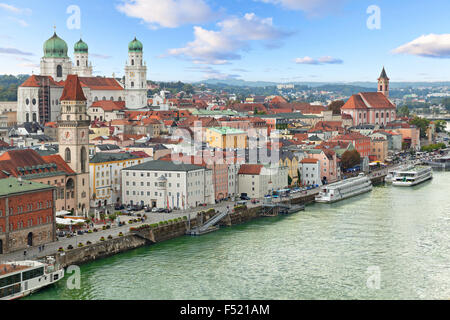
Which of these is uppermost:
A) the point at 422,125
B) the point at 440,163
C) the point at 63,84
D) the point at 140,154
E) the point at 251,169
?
the point at 63,84

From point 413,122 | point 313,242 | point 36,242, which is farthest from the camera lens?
point 413,122

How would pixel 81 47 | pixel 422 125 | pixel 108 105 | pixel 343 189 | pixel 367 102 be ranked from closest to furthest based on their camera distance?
pixel 343 189 < pixel 108 105 < pixel 81 47 < pixel 422 125 < pixel 367 102

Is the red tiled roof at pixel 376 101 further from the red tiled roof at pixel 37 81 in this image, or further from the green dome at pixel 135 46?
the red tiled roof at pixel 37 81

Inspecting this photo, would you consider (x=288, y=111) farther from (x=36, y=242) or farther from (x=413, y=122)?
(x=36, y=242)

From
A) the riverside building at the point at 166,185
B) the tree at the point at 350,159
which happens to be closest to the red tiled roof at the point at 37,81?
the tree at the point at 350,159

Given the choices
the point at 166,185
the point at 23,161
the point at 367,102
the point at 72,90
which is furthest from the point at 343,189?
the point at 367,102

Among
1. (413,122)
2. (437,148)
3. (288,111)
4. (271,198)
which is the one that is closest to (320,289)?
(271,198)
